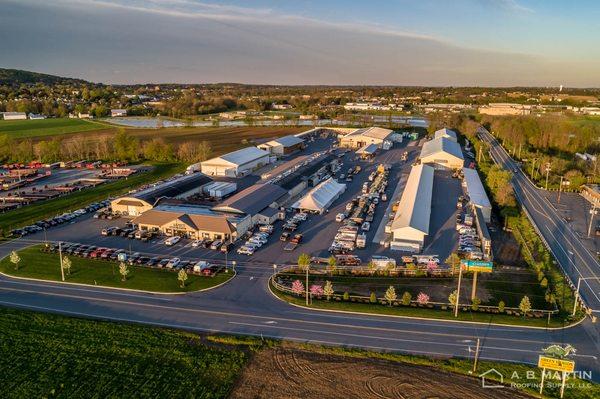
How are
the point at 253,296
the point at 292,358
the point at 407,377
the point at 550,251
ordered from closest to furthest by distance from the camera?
the point at 407,377 → the point at 292,358 → the point at 253,296 → the point at 550,251

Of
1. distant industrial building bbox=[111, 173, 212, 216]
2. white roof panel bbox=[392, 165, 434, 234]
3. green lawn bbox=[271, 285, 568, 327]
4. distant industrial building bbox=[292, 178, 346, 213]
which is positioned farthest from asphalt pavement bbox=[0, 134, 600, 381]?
distant industrial building bbox=[292, 178, 346, 213]

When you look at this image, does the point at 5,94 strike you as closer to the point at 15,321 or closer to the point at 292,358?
the point at 15,321

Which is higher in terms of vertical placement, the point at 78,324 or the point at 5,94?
the point at 5,94

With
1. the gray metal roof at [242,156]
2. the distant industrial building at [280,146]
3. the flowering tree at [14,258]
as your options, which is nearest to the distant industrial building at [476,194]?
the gray metal roof at [242,156]

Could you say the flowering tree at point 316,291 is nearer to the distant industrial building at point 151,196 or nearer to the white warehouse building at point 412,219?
the white warehouse building at point 412,219

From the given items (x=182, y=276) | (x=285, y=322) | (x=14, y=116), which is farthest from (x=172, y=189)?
(x=14, y=116)

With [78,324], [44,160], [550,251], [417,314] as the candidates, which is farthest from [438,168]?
[44,160]

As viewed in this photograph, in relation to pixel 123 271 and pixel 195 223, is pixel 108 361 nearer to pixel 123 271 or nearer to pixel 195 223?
pixel 123 271

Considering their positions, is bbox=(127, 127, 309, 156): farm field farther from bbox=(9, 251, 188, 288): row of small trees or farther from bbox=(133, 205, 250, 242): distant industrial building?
bbox=(9, 251, 188, 288): row of small trees
